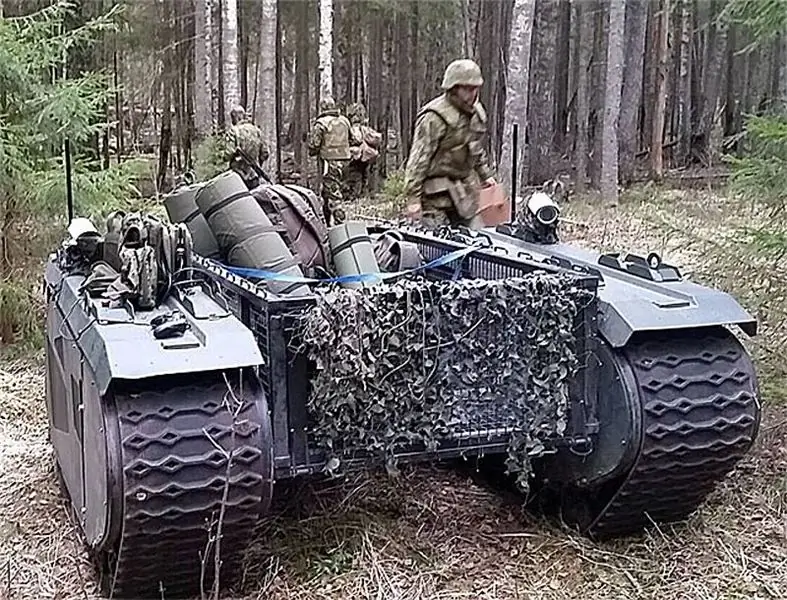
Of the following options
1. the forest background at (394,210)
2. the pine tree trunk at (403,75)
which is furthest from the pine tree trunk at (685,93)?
the pine tree trunk at (403,75)

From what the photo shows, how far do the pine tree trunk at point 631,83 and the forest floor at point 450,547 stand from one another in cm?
1505

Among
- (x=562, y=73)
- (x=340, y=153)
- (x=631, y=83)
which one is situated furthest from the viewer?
(x=562, y=73)

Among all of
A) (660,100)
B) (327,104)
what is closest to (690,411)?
(327,104)

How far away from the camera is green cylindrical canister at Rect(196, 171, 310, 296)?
4621 millimetres

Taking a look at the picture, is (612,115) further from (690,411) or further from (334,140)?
(690,411)

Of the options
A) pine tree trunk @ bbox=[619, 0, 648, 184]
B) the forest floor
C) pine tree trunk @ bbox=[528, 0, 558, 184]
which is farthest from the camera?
pine tree trunk @ bbox=[528, 0, 558, 184]

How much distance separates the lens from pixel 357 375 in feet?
12.3

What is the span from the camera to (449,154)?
6715 mm

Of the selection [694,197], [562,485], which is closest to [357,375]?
[562,485]

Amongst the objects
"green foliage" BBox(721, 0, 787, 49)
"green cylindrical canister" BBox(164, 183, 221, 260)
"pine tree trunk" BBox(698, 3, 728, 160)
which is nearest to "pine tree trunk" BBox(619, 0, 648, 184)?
"pine tree trunk" BBox(698, 3, 728, 160)

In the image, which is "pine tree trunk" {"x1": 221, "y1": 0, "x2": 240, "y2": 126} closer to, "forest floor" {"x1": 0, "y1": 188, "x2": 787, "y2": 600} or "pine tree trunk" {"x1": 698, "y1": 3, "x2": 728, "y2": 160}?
"forest floor" {"x1": 0, "y1": 188, "x2": 787, "y2": 600}

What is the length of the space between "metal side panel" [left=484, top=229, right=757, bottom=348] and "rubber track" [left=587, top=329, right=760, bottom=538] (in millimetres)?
104

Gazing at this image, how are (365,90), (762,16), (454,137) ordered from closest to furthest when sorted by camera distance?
1. (762,16)
2. (454,137)
3. (365,90)

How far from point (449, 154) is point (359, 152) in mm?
10854
